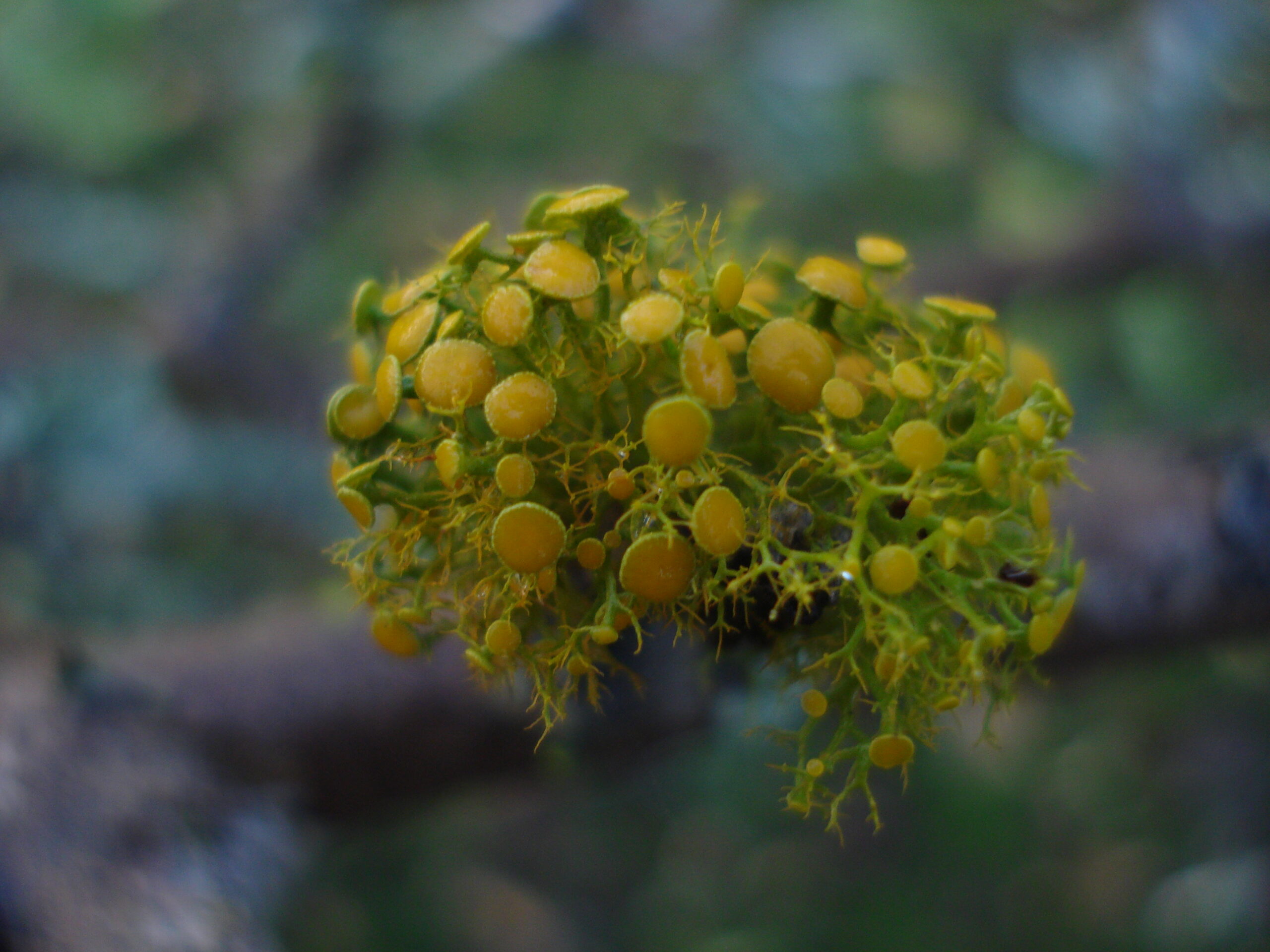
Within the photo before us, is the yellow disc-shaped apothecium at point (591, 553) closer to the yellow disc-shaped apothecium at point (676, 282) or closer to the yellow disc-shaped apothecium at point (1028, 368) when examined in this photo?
the yellow disc-shaped apothecium at point (676, 282)

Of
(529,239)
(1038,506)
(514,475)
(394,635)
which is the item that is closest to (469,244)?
(529,239)

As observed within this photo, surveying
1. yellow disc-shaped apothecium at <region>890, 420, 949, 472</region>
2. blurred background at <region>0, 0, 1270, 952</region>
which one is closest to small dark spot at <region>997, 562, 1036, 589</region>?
yellow disc-shaped apothecium at <region>890, 420, 949, 472</region>

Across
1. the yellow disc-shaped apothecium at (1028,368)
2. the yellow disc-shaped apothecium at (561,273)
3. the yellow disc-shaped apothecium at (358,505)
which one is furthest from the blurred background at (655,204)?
the yellow disc-shaped apothecium at (561,273)

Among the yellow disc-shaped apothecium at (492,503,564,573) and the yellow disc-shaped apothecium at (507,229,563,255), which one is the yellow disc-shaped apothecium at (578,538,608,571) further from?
the yellow disc-shaped apothecium at (507,229,563,255)

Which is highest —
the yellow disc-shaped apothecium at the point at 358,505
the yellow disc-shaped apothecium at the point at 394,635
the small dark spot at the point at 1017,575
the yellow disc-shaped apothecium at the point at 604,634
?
the yellow disc-shaped apothecium at the point at 358,505

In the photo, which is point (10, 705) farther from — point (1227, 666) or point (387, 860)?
point (1227, 666)

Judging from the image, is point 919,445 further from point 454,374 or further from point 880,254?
point 454,374

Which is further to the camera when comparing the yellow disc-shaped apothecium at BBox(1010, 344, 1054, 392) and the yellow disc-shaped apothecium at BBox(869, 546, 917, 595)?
the yellow disc-shaped apothecium at BBox(1010, 344, 1054, 392)
